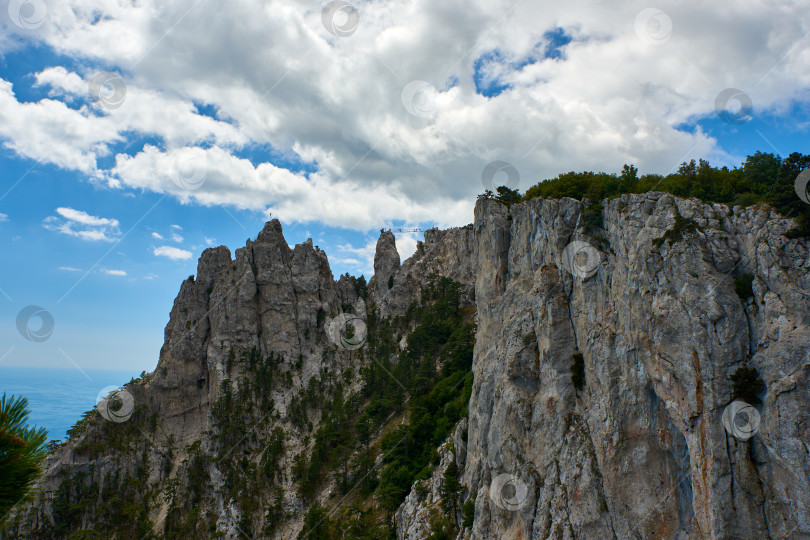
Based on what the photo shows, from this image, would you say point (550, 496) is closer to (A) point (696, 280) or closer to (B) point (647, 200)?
(A) point (696, 280)

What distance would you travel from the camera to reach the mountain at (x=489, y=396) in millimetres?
23531

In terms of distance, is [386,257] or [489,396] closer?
[489,396]

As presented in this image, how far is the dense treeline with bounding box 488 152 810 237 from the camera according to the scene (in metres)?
25.0

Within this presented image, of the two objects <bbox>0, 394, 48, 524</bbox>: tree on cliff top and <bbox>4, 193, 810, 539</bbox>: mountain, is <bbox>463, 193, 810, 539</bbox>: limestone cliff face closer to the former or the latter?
<bbox>4, 193, 810, 539</bbox>: mountain

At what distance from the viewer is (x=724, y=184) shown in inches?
1324

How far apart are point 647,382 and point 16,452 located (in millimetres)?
30450

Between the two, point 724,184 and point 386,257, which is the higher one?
point 386,257

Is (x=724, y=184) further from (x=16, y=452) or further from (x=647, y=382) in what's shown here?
(x=16, y=452)

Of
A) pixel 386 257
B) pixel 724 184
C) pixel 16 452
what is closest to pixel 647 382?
pixel 724 184

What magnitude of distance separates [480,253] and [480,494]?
27.1m

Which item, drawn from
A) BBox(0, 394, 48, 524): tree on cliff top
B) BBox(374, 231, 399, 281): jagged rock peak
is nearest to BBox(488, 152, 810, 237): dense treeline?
BBox(0, 394, 48, 524): tree on cliff top

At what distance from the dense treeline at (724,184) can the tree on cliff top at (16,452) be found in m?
31.1

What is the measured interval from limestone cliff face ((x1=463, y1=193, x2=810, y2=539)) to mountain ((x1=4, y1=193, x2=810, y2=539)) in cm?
12

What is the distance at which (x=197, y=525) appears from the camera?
74.1 m
